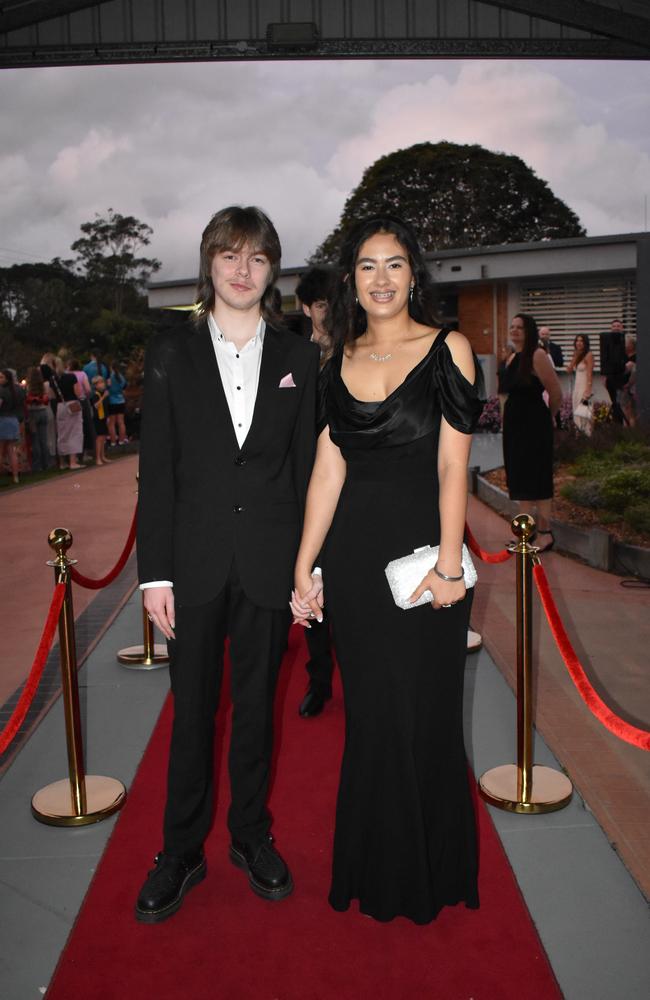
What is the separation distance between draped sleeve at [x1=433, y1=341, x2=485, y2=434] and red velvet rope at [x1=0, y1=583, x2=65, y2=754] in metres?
1.66

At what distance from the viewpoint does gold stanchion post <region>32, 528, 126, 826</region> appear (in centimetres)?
360

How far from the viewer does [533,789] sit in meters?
3.74

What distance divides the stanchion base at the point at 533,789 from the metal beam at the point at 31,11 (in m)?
12.5

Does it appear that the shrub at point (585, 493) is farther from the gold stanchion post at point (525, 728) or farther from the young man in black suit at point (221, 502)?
the young man in black suit at point (221, 502)

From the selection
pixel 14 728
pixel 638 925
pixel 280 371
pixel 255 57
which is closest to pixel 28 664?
pixel 14 728

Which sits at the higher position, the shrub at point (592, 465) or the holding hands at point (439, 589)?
the holding hands at point (439, 589)

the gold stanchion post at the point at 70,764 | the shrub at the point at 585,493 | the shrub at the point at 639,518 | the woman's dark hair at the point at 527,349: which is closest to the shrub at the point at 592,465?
the shrub at the point at 585,493

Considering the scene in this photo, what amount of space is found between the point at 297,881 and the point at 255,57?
41.3 feet

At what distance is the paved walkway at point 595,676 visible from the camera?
3.64 m

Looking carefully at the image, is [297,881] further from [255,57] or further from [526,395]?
[255,57]

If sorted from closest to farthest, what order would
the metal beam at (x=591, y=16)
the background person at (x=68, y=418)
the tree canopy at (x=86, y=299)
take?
the metal beam at (x=591, y=16) < the background person at (x=68, y=418) < the tree canopy at (x=86, y=299)

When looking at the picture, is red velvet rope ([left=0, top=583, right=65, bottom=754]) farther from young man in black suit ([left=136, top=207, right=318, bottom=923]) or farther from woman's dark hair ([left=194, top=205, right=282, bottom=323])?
woman's dark hair ([left=194, top=205, right=282, bottom=323])

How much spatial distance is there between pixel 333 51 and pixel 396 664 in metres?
12.4

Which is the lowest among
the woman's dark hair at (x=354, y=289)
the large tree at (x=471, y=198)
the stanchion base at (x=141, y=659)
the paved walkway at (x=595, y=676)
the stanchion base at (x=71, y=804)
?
the paved walkway at (x=595, y=676)
